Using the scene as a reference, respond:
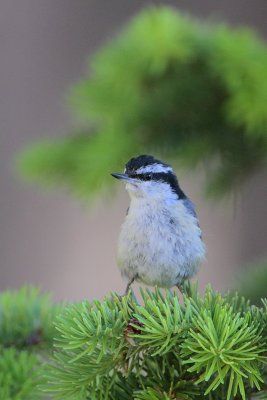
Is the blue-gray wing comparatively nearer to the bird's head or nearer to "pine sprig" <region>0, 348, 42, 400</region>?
the bird's head

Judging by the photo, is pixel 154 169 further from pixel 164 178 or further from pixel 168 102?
pixel 168 102

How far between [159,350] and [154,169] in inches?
37.9

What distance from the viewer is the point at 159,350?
116cm

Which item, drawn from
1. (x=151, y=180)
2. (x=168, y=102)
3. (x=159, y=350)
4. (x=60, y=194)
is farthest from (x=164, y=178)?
(x=60, y=194)

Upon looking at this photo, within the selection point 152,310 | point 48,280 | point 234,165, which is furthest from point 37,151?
point 48,280

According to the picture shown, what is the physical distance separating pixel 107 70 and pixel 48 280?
3.11 meters

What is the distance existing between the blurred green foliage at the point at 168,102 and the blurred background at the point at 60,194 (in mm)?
2533

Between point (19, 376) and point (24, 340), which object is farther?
point (24, 340)

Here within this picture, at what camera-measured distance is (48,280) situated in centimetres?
499

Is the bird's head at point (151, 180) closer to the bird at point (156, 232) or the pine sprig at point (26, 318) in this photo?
the bird at point (156, 232)

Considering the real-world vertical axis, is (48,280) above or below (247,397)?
above

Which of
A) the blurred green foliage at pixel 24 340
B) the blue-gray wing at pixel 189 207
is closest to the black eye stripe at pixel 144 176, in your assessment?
the blue-gray wing at pixel 189 207

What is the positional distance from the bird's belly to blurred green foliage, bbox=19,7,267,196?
0.85 ft

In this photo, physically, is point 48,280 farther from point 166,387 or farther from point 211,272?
point 166,387
